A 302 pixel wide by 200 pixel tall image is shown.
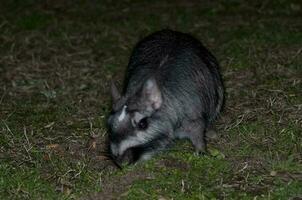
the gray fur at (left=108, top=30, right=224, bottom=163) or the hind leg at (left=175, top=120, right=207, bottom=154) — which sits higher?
the gray fur at (left=108, top=30, right=224, bottom=163)

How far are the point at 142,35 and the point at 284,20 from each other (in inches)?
87.3

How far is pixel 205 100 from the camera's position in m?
7.13

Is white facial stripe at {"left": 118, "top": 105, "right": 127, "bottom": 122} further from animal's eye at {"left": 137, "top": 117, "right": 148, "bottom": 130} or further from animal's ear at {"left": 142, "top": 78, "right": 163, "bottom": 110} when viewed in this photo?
animal's ear at {"left": 142, "top": 78, "right": 163, "bottom": 110}

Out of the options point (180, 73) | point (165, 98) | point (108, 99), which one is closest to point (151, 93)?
point (165, 98)

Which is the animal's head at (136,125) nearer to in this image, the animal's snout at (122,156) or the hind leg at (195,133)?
the animal's snout at (122,156)

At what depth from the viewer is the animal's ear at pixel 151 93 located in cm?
635

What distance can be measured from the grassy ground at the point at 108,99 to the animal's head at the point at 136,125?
200mm

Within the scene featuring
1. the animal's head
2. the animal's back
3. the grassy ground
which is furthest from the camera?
the animal's back

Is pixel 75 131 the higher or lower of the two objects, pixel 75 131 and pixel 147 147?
the lower

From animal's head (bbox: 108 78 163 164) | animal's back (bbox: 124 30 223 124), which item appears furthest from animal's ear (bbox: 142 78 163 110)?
animal's back (bbox: 124 30 223 124)

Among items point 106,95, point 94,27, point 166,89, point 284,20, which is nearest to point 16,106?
point 106,95

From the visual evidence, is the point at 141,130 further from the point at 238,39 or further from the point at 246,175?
the point at 238,39

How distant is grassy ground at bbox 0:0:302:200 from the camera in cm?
627

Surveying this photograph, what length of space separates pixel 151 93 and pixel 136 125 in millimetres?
356
